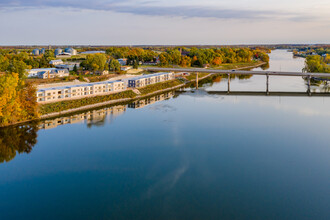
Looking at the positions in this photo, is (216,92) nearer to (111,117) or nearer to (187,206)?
(111,117)

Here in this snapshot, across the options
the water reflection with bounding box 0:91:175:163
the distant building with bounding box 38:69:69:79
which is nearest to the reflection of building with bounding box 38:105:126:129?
the water reflection with bounding box 0:91:175:163

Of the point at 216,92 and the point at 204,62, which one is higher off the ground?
the point at 204,62

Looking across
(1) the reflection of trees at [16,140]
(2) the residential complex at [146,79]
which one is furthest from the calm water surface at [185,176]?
(2) the residential complex at [146,79]

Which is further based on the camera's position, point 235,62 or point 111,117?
point 235,62

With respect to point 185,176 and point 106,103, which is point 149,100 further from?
point 185,176

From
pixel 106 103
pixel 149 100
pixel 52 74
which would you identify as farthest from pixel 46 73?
pixel 149 100

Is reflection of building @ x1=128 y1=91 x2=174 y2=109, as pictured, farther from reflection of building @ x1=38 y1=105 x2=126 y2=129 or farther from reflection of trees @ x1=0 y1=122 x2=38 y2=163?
reflection of trees @ x1=0 y1=122 x2=38 y2=163

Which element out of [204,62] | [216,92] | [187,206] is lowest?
[187,206]

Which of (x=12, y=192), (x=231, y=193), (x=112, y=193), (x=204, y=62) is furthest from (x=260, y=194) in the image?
(x=204, y=62)
